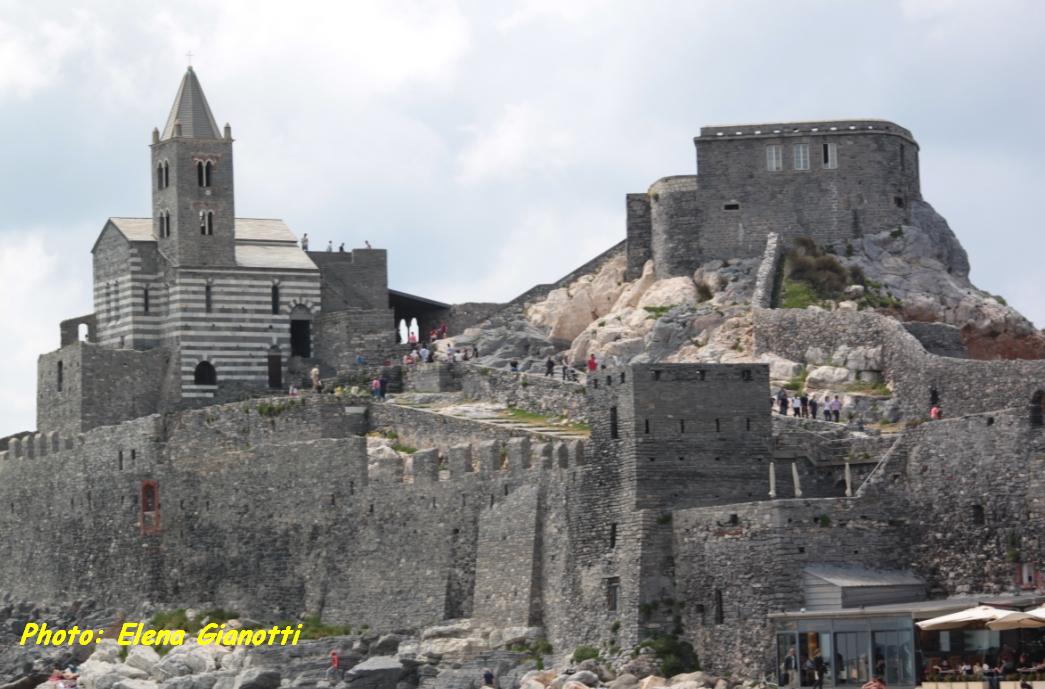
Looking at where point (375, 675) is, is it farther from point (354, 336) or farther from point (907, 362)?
point (354, 336)

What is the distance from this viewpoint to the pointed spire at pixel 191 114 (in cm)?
10675

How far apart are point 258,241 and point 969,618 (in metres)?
43.3

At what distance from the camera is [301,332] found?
354ft

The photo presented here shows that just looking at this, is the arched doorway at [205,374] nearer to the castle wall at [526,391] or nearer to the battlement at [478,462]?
the castle wall at [526,391]

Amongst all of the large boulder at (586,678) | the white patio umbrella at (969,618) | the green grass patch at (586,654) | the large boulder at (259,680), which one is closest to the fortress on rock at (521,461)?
the green grass patch at (586,654)

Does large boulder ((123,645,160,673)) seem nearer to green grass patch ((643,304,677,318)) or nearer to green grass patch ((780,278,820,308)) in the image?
green grass patch ((643,304,677,318))

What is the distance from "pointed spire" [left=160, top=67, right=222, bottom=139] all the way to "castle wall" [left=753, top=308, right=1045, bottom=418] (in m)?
20.7

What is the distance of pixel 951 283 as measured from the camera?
3944 inches

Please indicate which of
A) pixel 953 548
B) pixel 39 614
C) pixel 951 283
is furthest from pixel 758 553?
pixel 39 614

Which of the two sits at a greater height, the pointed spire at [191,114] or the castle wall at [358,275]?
the pointed spire at [191,114]

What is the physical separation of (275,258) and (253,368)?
13.8 feet

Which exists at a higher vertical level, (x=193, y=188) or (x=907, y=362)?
(x=193, y=188)

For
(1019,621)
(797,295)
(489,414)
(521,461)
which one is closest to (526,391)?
(489,414)

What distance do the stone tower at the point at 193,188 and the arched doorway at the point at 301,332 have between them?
280 centimetres
